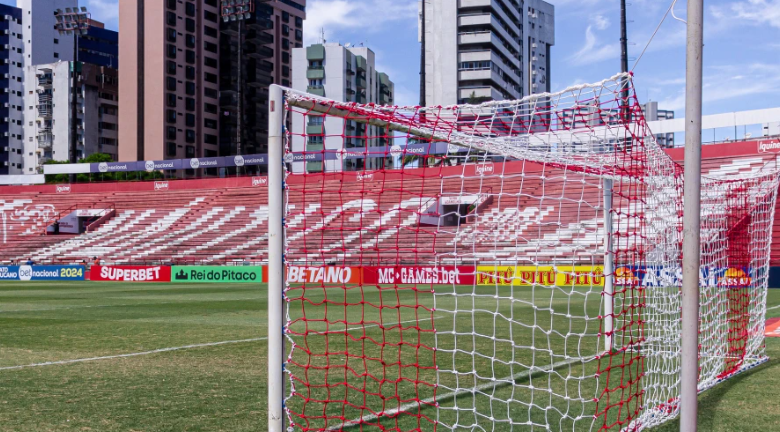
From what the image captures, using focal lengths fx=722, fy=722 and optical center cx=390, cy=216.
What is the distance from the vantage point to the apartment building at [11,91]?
8312 cm

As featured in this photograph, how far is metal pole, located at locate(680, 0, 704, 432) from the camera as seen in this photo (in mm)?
3266

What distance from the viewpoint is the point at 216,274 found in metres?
29.6

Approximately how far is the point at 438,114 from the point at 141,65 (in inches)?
2808

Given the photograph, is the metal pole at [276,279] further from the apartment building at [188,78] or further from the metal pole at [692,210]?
the apartment building at [188,78]

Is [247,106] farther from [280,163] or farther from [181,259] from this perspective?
[280,163]

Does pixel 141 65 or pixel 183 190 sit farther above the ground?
pixel 141 65

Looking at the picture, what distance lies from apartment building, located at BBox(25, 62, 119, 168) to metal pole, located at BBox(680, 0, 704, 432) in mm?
82093

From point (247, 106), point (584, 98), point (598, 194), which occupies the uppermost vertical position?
point (247, 106)

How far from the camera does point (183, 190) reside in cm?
4338

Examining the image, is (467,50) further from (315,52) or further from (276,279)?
(276,279)

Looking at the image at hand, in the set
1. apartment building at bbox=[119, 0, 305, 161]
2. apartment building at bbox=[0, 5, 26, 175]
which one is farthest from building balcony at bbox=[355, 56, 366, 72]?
apartment building at bbox=[0, 5, 26, 175]

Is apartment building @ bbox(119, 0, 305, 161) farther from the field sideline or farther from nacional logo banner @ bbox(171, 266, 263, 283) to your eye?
the field sideline

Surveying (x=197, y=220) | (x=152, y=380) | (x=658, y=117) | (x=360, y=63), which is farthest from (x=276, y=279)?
(x=658, y=117)

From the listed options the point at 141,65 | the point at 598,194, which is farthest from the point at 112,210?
the point at 598,194
